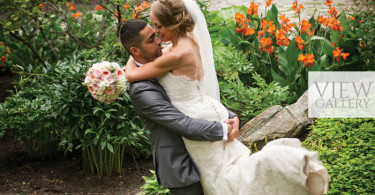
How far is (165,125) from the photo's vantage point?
2354 mm

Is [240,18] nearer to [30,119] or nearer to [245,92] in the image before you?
[245,92]

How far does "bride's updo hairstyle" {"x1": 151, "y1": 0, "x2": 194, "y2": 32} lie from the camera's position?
7.59 ft

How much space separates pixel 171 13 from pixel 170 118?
1.86 feet

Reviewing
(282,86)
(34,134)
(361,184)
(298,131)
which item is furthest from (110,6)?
(361,184)

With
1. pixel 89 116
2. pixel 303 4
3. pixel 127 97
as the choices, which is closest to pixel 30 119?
pixel 89 116

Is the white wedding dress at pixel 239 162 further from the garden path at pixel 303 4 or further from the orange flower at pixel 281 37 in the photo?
the garden path at pixel 303 4

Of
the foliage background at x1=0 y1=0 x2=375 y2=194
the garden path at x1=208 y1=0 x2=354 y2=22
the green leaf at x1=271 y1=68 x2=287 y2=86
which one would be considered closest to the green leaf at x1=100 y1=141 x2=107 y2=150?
the foliage background at x1=0 y1=0 x2=375 y2=194

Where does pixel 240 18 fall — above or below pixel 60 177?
above

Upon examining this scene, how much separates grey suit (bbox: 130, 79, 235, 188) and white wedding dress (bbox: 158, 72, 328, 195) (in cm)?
7

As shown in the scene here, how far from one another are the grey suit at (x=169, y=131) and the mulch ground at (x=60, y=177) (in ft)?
6.30

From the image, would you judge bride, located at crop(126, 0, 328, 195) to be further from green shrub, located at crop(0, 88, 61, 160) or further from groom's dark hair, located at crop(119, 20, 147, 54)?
green shrub, located at crop(0, 88, 61, 160)

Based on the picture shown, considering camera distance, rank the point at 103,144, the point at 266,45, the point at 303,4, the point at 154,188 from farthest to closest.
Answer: the point at 303,4 < the point at 266,45 < the point at 103,144 < the point at 154,188

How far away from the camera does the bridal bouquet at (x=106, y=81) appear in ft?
8.20

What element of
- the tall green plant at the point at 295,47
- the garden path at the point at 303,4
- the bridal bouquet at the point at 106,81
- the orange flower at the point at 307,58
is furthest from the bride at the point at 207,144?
the garden path at the point at 303,4
